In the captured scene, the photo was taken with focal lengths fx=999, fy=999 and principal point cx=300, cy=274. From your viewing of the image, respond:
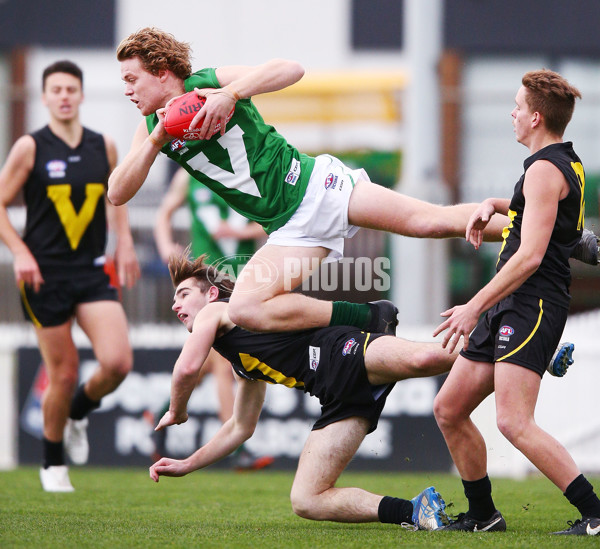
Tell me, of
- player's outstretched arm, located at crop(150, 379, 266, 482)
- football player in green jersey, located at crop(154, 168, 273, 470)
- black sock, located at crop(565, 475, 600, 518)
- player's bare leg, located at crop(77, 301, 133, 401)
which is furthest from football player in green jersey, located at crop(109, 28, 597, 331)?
football player in green jersey, located at crop(154, 168, 273, 470)

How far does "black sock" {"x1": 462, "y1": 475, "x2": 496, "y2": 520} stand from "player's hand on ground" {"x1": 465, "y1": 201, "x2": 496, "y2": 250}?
1100mm

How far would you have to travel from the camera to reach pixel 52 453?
21.3 feet

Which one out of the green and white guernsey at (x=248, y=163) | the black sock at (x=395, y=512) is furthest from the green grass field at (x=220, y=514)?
the green and white guernsey at (x=248, y=163)

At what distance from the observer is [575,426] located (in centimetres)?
823

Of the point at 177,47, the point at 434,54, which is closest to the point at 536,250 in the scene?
the point at 177,47

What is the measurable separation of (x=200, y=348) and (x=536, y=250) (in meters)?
1.63

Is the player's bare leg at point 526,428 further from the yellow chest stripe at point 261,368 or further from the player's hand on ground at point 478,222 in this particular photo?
the yellow chest stripe at point 261,368

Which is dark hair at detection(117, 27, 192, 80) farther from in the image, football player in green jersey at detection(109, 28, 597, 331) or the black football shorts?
the black football shorts

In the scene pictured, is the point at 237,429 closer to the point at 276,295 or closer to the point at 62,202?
the point at 276,295

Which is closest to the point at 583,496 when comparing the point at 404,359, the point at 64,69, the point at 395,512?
the point at 395,512

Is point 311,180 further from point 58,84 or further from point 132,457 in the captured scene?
point 132,457

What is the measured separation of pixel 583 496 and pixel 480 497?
0.55 m

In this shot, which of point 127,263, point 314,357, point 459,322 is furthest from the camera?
point 127,263

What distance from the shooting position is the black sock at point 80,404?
6.72m
